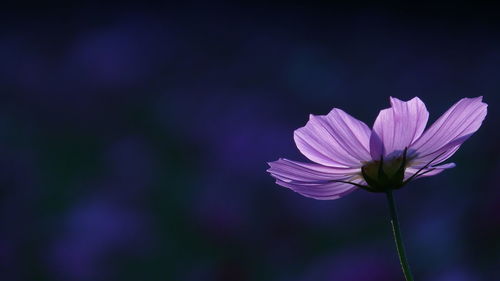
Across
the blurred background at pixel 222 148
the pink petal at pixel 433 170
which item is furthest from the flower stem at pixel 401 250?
the blurred background at pixel 222 148

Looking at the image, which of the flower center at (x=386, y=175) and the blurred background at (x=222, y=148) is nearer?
the flower center at (x=386, y=175)

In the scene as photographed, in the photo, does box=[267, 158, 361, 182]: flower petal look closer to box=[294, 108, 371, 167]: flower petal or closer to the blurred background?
box=[294, 108, 371, 167]: flower petal

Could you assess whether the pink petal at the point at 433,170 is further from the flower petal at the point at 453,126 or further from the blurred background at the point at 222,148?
the blurred background at the point at 222,148

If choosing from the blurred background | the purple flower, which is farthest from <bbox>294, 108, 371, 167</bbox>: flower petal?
the blurred background

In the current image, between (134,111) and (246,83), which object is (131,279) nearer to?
(134,111)

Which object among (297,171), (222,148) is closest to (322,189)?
(297,171)

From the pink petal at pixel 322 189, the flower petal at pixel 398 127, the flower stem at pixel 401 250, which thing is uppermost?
the flower petal at pixel 398 127

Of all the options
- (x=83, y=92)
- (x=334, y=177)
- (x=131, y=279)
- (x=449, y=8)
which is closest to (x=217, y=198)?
(x=131, y=279)
